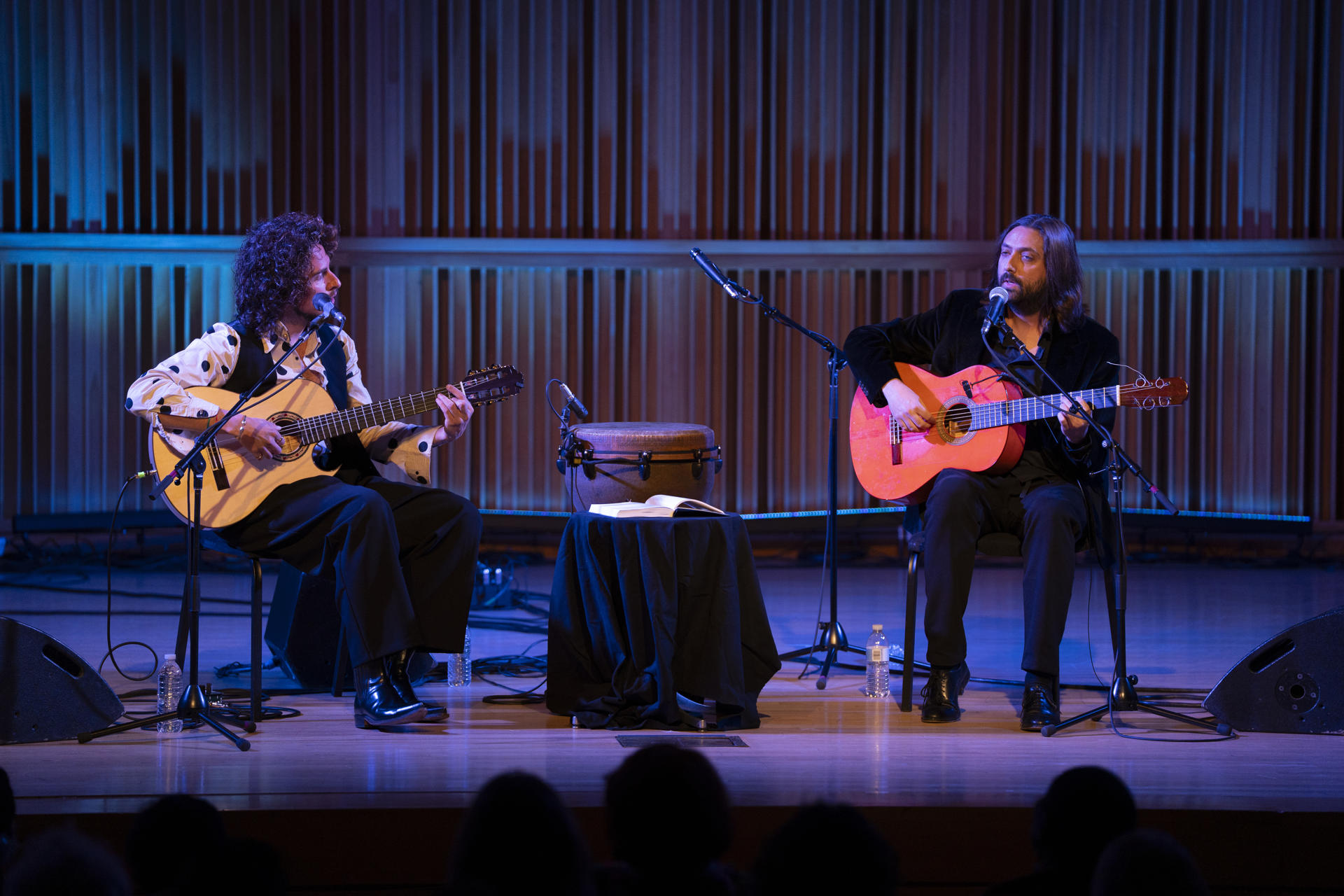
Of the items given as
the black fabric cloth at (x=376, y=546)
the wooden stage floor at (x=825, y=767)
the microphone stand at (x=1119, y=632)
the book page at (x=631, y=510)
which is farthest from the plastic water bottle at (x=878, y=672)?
the black fabric cloth at (x=376, y=546)

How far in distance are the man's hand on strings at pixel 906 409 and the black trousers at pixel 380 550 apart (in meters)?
1.30

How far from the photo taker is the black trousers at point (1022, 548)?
10.9ft

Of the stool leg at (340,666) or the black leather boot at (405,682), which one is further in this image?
the stool leg at (340,666)

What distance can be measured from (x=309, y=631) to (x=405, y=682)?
1.95ft

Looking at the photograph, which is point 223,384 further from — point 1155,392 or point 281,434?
point 1155,392

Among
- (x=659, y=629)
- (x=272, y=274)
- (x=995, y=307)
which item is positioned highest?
(x=272, y=274)

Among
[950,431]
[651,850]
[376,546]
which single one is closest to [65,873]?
[651,850]

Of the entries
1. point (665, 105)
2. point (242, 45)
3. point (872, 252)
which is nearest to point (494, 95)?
point (665, 105)

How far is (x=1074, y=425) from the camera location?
3.43 m

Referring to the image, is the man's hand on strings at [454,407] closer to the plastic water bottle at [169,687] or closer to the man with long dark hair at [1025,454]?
the plastic water bottle at [169,687]

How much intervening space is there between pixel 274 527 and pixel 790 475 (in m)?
4.19

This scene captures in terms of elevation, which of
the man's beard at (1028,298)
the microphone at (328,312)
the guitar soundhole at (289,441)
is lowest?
the guitar soundhole at (289,441)

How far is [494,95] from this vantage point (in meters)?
7.11

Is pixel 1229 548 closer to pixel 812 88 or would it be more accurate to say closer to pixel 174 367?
pixel 812 88
